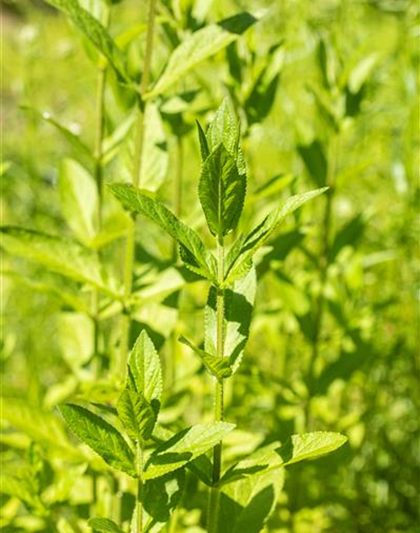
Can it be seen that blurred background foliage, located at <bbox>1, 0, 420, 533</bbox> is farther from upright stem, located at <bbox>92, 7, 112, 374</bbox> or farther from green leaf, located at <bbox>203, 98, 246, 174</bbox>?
green leaf, located at <bbox>203, 98, 246, 174</bbox>

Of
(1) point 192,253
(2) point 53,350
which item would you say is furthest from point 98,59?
(2) point 53,350

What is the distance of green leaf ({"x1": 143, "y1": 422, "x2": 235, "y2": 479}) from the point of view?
0.61 meters

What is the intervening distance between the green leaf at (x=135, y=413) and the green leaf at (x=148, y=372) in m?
0.01

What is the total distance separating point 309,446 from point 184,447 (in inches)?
3.9

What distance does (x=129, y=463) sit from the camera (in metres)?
0.64

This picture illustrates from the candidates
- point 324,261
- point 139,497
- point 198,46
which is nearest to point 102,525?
Answer: point 139,497

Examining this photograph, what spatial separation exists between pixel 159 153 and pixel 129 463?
0.41 m

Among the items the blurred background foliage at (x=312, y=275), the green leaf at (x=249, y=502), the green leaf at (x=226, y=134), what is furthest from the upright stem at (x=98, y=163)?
the green leaf at (x=226, y=134)

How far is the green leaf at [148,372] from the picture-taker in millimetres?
625

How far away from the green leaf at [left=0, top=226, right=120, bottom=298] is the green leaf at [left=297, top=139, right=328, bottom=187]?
16.8 inches

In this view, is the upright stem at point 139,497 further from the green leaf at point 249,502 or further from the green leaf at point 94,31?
the green leaf at point 94,31

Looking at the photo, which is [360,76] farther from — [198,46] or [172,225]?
[172,225]

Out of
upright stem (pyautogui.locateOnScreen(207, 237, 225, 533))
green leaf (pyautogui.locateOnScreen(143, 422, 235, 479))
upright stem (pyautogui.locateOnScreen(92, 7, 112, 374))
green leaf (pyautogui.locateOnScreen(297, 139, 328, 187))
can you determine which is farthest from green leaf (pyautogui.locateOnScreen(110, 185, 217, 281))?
green leaf (pyautogui.locateOnScreen(297, 139, 328, 187))

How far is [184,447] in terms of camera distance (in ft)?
2.06
